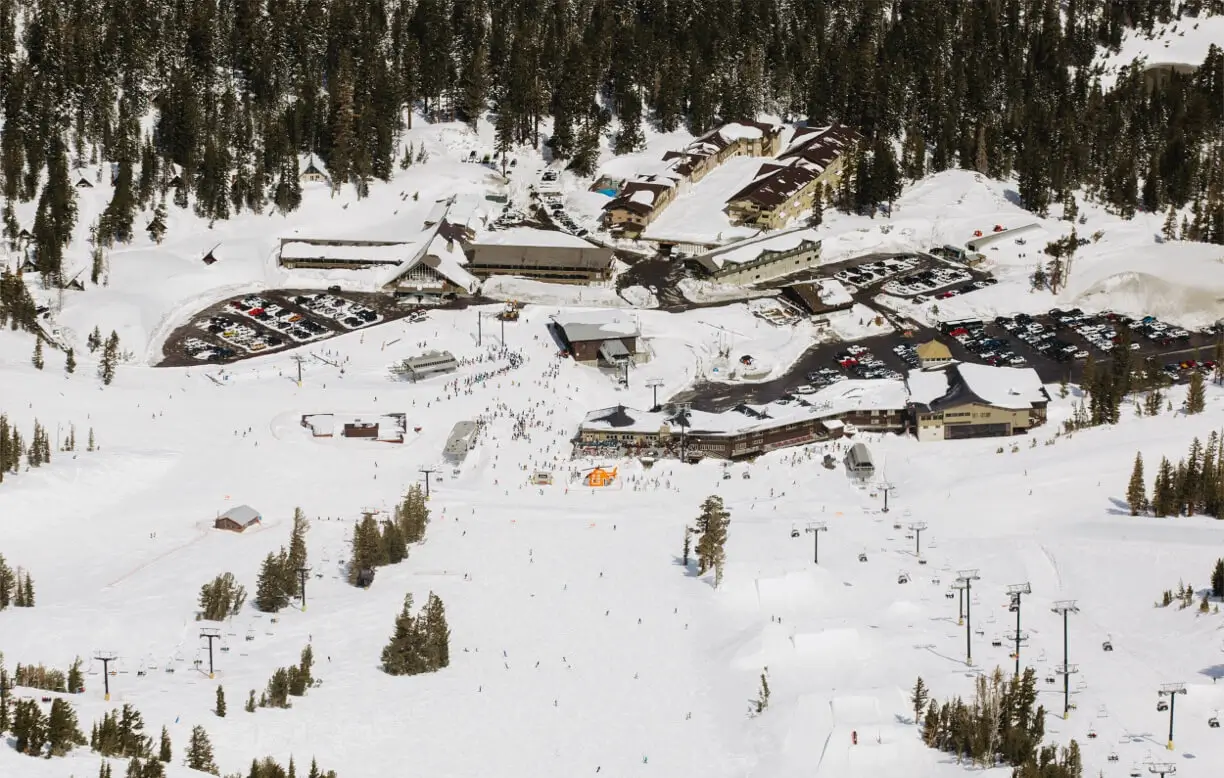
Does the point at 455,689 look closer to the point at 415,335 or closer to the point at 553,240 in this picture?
the point at 415,335

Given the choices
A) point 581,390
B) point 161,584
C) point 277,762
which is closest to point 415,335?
point 581,390

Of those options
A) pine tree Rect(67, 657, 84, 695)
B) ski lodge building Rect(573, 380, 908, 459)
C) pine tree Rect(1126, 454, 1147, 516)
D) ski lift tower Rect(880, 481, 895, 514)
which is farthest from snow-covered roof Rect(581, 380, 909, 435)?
pine tree Rect(67, 657, 84, 695)

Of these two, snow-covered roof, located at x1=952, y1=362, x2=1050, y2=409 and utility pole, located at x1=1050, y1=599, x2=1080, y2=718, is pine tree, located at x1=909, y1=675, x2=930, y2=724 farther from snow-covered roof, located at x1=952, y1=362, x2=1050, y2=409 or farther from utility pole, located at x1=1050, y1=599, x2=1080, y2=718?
snow-covered roof, located at x1=952, y1=362, x2=1050, y2=409

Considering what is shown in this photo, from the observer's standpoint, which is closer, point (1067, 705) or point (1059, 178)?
point (1067, 705)

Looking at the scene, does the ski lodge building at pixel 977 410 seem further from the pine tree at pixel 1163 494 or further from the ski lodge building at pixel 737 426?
the pine tree at pixel 1163 494

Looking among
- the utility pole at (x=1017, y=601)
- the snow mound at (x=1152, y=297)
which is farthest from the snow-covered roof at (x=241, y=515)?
the snow mound at (x=1152, y=297)

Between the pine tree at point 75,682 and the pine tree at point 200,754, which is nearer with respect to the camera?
the pine tree at point 200,754
